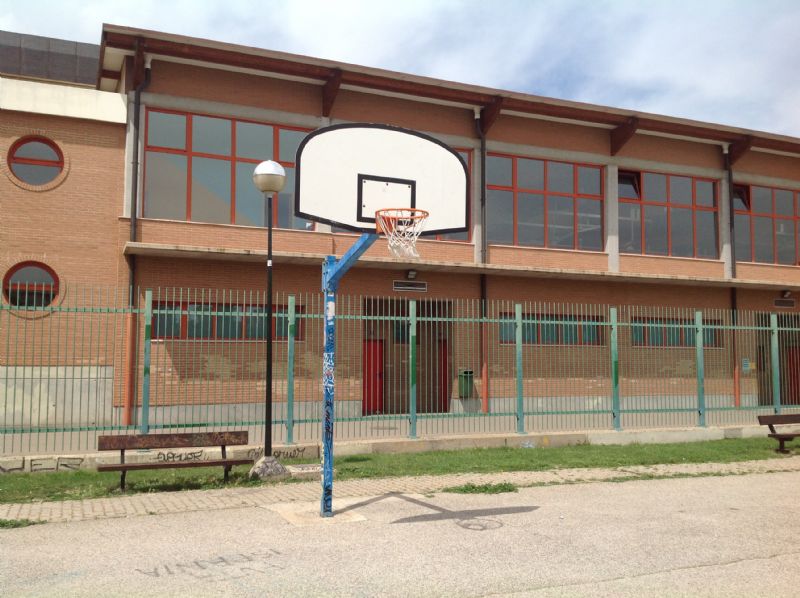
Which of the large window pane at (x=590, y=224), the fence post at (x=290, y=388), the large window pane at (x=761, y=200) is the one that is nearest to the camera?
the fence post at (x=290, y=388)

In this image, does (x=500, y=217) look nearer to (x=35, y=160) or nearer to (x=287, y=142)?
(x=287, y=142)

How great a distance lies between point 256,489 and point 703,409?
32.7 feet

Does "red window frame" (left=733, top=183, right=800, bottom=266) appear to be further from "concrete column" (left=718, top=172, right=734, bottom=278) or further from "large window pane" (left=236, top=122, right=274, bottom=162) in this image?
"large window pane" (left=236, top=122, right=274, bottom=162)

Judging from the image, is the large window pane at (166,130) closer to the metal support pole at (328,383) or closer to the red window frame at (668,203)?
the metal support pole at (328,383)

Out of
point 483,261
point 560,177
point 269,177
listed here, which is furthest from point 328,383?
point 560,177

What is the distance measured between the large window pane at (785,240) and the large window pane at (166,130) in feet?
66.2

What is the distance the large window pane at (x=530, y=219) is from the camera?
2312 cm

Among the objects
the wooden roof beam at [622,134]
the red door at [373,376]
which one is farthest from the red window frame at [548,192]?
the red door at [373,376]

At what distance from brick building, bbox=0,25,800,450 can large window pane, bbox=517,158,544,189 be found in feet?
0.16

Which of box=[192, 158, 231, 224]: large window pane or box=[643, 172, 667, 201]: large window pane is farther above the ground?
box=[643, 172, 667, 201]: large window pane

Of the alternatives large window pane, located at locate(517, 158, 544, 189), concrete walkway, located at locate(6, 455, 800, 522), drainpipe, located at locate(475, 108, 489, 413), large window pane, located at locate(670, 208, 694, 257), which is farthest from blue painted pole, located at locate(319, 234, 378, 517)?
large window pane, located at locate(670, 208, 694, 257)

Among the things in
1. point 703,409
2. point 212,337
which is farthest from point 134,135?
point 703,409

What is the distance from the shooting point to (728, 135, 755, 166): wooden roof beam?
2528cm

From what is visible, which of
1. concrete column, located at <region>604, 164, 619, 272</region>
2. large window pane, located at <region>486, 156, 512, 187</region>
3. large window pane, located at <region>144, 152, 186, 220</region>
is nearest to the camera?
large window pane, located at <region>144, 152, 186, 220</region>
